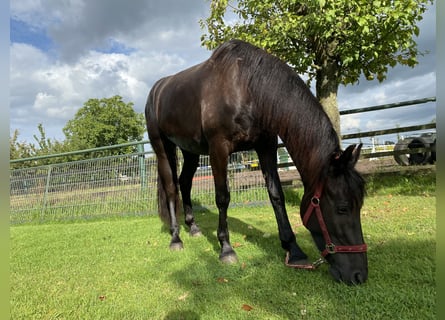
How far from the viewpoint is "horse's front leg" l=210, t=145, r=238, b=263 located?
3078 mm

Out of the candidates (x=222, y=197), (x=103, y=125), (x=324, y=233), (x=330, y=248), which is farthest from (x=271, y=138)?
(x=103, y=125)

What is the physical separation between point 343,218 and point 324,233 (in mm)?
190

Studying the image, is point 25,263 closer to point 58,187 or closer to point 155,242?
point 155,242

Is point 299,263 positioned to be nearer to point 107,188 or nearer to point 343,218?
point 343,218

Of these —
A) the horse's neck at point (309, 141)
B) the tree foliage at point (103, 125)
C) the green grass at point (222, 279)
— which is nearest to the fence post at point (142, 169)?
the green grass at point (222, 279)

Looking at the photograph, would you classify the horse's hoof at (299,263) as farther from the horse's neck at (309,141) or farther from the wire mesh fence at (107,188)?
the wire mesh fence at (107,188)

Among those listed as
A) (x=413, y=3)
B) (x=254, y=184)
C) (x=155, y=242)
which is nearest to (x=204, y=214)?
(x=254, y=184)

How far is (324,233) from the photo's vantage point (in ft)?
7.68

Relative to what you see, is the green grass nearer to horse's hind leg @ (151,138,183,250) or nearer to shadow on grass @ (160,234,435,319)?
shadow on grass @ (160,234,435,319)

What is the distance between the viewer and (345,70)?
19.7ft

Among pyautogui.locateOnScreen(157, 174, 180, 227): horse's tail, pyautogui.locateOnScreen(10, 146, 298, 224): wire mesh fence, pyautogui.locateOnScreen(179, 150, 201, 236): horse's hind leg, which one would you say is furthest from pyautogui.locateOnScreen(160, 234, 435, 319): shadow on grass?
pyautogui.locateOnScreen(10, 146, 298, 224): wire mesh fence

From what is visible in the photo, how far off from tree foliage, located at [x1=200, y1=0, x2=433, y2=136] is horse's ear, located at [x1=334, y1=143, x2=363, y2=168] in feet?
8.78

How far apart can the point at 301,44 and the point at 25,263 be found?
5.41m

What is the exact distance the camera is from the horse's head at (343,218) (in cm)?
219
